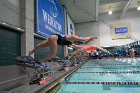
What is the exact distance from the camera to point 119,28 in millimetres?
19516

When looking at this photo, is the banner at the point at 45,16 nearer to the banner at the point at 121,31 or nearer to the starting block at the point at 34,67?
the starting block at the point at 34,67

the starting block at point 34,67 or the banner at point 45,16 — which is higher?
the banner at point 45,16

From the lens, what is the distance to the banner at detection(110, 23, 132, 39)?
1911cm

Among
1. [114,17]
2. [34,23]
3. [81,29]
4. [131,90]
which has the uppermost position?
[114,17]

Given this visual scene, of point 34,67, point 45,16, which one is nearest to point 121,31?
point 45,16

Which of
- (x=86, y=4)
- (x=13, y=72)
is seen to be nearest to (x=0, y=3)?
(x=13, y=72)

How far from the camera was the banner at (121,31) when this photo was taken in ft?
62.7

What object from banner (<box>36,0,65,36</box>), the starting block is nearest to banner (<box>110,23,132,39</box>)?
banner (<box>36,0,65,36</box>)

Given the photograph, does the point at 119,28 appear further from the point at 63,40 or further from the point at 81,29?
the point at 63,40

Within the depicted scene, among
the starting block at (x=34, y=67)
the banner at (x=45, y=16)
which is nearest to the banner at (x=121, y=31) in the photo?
the banner at (x=45, y=16)

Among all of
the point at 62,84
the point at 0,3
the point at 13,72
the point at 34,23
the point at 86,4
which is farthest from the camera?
the point at 86,4

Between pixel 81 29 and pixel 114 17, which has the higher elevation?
pixel 114 17

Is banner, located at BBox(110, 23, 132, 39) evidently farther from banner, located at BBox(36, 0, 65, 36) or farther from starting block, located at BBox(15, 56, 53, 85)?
starting block, located at BBox(15, 56, 53, 85)

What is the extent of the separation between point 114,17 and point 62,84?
17.7 metres
